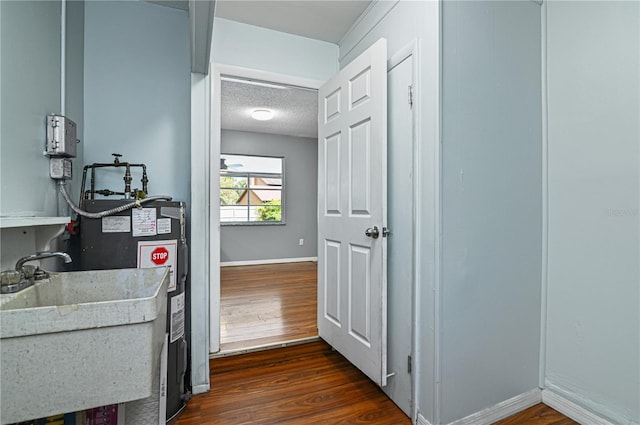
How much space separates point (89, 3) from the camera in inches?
71.6

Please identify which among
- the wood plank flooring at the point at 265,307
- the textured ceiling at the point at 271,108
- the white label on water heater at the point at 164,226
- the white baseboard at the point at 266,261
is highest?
the textured ceiling at the point at 271,108

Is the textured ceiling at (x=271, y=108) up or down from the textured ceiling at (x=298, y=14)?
up

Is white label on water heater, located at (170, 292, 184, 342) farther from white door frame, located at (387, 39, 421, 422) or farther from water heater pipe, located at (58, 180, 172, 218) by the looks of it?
white door frame, located at (387, 39, 421, 422)

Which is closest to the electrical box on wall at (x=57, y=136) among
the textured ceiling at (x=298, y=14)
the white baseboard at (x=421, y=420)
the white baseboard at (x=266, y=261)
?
the textured ceiling at (x=298, y=14)

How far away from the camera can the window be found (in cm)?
602

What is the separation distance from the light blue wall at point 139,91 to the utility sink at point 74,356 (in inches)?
53.2

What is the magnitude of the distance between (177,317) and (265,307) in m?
1.82

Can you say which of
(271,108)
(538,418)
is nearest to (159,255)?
(538,418)

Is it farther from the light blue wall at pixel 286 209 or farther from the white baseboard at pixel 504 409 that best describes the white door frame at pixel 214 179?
the light blue wall at pixel 286 209

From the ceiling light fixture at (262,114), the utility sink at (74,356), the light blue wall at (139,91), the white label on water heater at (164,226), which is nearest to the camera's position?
the utility sink at (74,356)

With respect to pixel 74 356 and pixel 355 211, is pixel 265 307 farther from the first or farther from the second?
pixel 74 356

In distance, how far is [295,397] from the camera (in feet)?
5.96

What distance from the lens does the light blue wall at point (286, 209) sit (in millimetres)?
5945

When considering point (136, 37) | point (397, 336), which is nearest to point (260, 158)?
point (136, 37)
